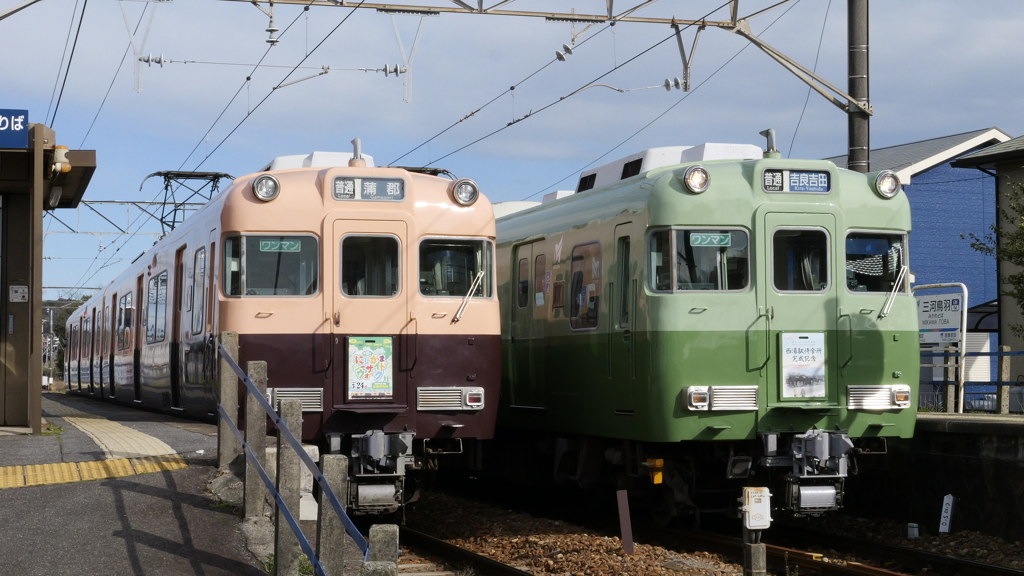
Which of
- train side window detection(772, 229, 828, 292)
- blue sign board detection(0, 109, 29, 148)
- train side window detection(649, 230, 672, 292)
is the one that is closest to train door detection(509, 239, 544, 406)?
train side window detection(649, 230, 672, 292)

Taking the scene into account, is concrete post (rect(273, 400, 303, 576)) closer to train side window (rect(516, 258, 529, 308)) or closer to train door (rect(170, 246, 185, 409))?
train side window (rect(516, 258, 529, 308))

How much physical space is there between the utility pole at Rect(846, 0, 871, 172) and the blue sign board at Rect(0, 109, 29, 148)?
951 cm

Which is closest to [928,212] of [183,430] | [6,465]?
[183,430]

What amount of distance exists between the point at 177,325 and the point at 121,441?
261cm

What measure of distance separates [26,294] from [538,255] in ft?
20.8

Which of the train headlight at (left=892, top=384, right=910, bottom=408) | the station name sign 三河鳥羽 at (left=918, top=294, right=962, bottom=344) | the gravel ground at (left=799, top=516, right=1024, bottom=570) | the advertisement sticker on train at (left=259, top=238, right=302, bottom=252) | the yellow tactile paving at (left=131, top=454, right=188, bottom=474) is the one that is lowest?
the gravel ground at (left=799, top=516, right=1024, bottom=570)

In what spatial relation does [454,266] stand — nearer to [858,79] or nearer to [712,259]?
[712,259]

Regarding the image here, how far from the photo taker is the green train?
10.3 m

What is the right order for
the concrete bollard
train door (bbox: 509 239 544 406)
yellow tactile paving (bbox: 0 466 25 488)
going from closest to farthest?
the concrete bollard
yellow tactile paving (bbox: 0 466 25 488)
train door (bbox: 509 239 544 406)

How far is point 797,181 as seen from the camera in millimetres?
10703

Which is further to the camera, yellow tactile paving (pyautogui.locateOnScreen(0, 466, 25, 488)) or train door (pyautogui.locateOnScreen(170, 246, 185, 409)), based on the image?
train door (pyautogui.locateOnScreen(170, 246, 185, 409))

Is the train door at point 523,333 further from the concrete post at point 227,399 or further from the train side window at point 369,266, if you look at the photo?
the concrete post at point 227,399

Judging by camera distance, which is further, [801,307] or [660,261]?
[801,307]

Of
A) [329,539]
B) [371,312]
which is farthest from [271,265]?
[329,539]
